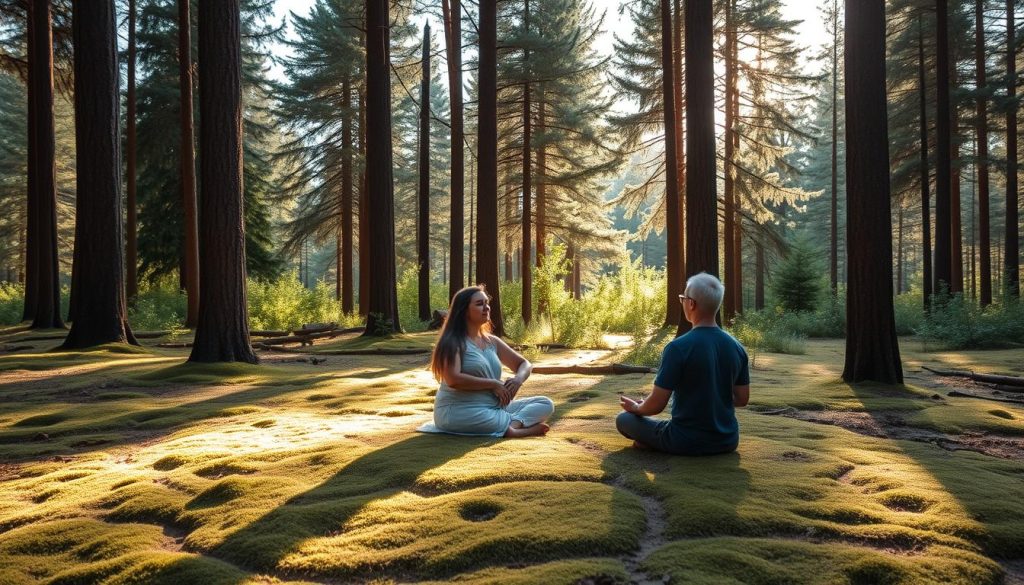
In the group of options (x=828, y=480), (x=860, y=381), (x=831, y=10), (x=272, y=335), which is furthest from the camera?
(x=831, y=10)

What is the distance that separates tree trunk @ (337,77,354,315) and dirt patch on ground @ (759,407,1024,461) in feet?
68.1

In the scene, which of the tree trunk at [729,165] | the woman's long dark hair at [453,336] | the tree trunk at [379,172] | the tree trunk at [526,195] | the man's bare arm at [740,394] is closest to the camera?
the man's bare arm at [740,394]

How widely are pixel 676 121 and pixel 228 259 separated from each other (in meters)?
13.9

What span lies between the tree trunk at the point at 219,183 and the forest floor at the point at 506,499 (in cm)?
308

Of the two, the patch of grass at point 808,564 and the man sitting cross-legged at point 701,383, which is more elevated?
the man sitting cross-legged at point 701,383

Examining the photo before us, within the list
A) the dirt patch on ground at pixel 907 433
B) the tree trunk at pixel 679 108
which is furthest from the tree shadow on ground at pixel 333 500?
the tree trunk at pixel 679 108

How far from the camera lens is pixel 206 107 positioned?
A: 1032 cm

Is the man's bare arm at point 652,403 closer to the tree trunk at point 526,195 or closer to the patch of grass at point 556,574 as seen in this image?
the patch of grass at point 556,574

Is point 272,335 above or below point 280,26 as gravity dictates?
below

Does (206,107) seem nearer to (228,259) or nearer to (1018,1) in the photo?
(228,259)

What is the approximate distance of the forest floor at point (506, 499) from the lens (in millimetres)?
2975

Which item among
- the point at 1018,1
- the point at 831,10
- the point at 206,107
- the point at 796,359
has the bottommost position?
the point at 796,359

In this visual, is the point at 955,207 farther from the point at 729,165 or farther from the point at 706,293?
the point at 706,293

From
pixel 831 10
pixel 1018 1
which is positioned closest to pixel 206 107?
pixel 1018 1
